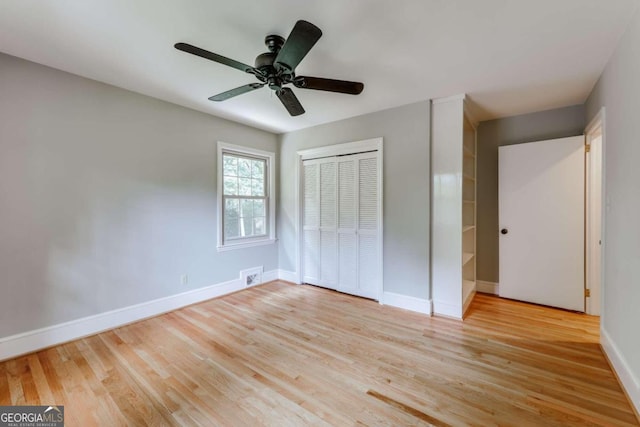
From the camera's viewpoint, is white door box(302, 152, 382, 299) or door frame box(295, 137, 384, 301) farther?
white door box(302, 152, 382, 299)

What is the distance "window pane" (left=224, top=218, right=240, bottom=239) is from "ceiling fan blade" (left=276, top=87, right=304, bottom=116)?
2.05 m

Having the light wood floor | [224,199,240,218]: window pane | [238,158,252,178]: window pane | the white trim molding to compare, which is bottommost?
the light wood floor

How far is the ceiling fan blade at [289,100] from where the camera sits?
84.0 inches

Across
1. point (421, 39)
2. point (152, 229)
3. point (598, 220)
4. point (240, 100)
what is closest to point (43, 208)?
point (152, 229)

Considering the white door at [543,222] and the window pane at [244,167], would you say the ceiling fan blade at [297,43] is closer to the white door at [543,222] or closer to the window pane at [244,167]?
the window pane at [244,167]

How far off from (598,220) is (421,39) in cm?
297

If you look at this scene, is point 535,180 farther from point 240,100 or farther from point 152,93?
point 152,93

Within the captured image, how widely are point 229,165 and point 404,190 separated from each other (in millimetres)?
2485

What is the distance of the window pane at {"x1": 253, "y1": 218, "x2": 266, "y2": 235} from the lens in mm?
4238

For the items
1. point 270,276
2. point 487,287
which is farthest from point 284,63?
point 487,287

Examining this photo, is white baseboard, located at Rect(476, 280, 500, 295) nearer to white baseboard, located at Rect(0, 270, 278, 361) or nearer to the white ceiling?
the white ceiling

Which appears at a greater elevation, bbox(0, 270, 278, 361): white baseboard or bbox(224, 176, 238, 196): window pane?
bbox(224, 176, 238, 196): window pane

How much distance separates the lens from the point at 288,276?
14.5 ft

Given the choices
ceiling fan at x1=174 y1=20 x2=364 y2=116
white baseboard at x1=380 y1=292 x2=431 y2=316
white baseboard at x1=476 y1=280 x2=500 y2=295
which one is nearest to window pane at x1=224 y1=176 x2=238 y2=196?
ceiling fan at x1=174 y1=20 x2=364 y2=116
